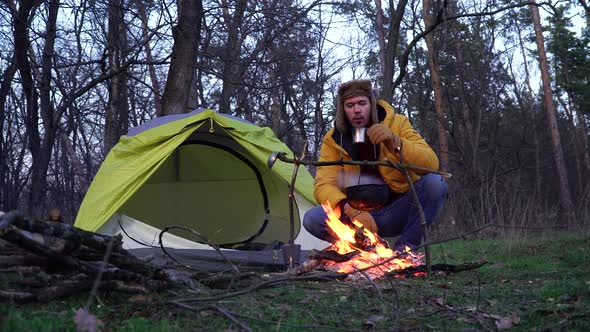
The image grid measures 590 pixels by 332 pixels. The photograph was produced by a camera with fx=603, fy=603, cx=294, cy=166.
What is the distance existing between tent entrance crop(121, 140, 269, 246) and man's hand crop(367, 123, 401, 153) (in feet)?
9.89

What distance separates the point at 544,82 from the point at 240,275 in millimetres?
16976

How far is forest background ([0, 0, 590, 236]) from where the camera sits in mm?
7152

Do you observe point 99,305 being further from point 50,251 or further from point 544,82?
point 544,82

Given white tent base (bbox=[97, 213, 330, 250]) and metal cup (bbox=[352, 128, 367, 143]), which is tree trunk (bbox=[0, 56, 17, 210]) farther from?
metal cup (bbox=[352, 128, 367, 143])

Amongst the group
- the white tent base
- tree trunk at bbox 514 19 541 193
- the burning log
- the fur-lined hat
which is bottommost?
the burning log

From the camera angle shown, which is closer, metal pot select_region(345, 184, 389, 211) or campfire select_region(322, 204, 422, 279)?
campfire select_region(322, 204, 422, 279)

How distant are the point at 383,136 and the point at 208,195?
369 centimetres

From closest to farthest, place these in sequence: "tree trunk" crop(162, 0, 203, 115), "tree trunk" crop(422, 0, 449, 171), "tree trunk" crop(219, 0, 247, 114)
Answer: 1. "tree trunk" crop(162, 0, 203, 115)
2. "tree trunk" crop(219, 0, 247, 114)
3. "tree trunk" crop(422, 0, 449, 171)

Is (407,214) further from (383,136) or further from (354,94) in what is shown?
(354,94)

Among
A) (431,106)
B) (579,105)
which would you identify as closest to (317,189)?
(431,106)

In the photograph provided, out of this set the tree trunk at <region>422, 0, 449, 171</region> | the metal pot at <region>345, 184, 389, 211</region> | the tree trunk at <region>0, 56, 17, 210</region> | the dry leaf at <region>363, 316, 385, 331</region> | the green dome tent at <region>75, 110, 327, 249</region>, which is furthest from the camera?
the tree trunk at <region>422, 0, 449, 171</region>

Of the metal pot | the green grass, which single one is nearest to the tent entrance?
the metal pot

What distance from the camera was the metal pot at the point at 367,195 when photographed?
4.13 m

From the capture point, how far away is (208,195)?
6.98m
